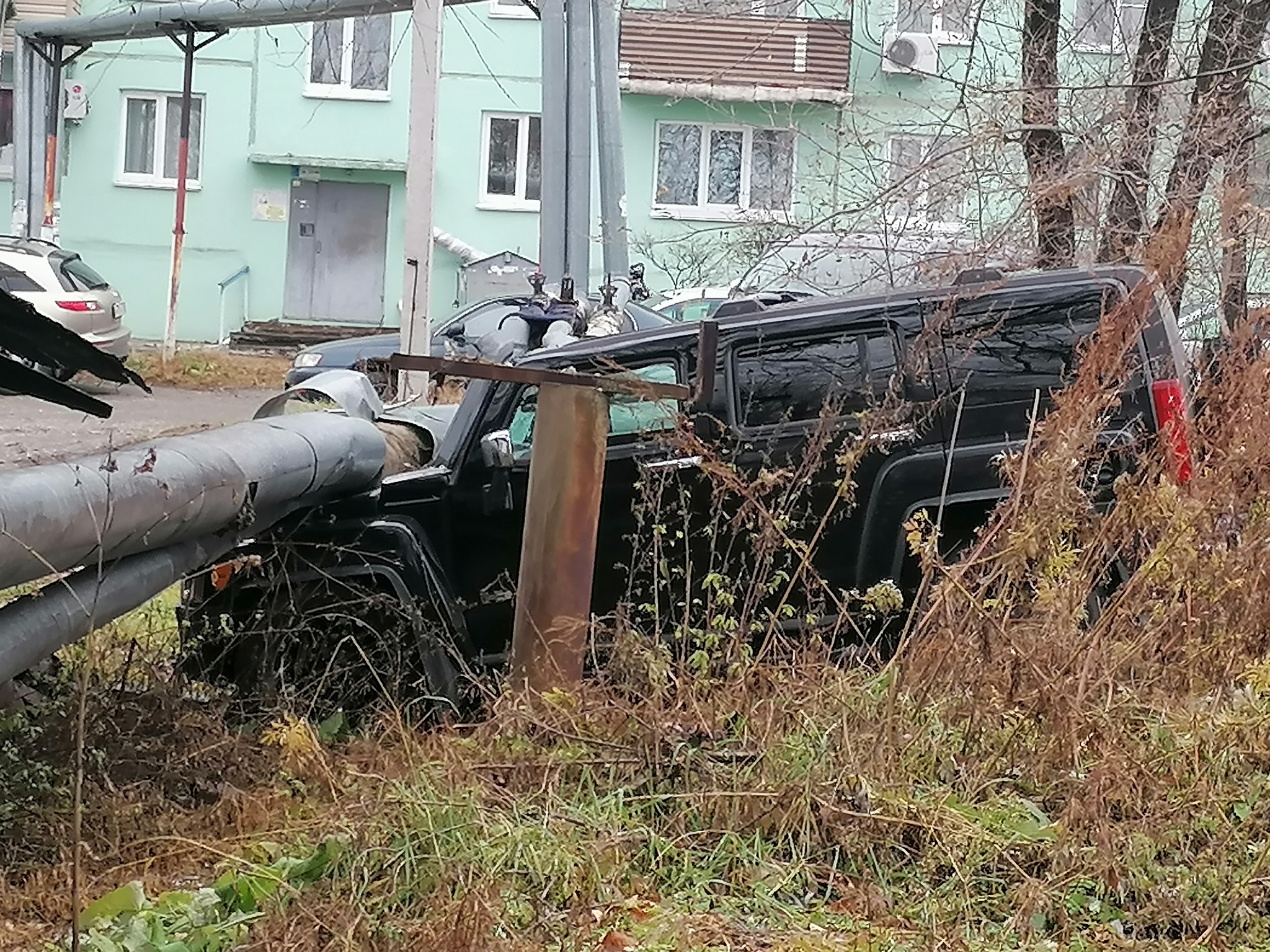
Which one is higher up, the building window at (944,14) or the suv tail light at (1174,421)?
the building window at (944,14)

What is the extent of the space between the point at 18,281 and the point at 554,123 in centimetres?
829

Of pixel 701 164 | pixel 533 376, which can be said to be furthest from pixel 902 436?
pixel 701 164

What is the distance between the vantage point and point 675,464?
6648 mm

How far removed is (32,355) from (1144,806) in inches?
128

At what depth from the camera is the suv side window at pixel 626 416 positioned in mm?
6832

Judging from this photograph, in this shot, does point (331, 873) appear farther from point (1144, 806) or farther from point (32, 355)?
point (1144, 806)

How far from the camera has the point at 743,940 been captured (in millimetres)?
3975

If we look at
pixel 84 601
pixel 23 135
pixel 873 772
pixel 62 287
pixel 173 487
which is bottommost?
pixel 873 772

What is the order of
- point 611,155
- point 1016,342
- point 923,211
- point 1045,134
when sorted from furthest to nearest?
point 611,155, point 1045,134, point 923,211, point 1016,342

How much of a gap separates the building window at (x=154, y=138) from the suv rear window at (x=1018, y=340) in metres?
23.5

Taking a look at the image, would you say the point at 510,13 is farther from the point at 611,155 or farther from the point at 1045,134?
the point at 1045,134

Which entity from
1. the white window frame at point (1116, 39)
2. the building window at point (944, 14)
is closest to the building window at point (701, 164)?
the building window at point (944, 14)

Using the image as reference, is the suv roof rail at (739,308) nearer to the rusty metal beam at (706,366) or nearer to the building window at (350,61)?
the rusty metal beam at (706,366)

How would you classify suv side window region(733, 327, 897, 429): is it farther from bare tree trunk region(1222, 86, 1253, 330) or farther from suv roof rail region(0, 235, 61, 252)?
suv roof rail region(0, 235, 61, 252)
